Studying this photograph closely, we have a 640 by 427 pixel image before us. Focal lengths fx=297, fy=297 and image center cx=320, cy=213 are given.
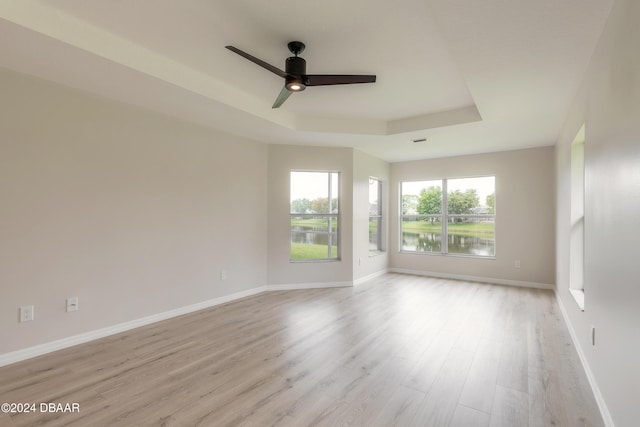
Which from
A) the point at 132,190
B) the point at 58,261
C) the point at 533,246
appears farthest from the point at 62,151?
the point at 533,246

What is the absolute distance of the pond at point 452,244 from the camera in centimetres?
581

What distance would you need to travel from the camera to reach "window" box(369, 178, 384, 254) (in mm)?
6316

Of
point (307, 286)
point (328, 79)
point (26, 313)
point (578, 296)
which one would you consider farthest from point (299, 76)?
point (307, 286)

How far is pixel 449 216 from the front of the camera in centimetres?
A: 617

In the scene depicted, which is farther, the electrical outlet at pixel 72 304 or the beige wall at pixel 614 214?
the electrical outlet at pixel 72 304

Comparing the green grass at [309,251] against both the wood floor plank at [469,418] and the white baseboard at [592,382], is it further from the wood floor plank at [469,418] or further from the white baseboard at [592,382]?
the wood floor plank at [469,418]

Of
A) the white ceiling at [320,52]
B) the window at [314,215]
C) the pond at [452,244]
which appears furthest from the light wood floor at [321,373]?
the white ceiling at [320,52]

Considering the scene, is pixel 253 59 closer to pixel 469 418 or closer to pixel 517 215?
pixel 469 418

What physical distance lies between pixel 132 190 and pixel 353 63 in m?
2.75

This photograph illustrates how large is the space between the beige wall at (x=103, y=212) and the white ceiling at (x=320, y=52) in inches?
13.4

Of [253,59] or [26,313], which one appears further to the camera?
[26,313]

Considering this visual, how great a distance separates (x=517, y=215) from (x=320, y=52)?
476 cm

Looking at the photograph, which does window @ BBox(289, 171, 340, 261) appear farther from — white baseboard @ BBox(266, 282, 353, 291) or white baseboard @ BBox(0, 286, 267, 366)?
white baseboard @ BBox(0, 286, 267, 366)

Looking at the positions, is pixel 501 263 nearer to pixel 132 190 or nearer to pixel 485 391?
pixel 485 391
